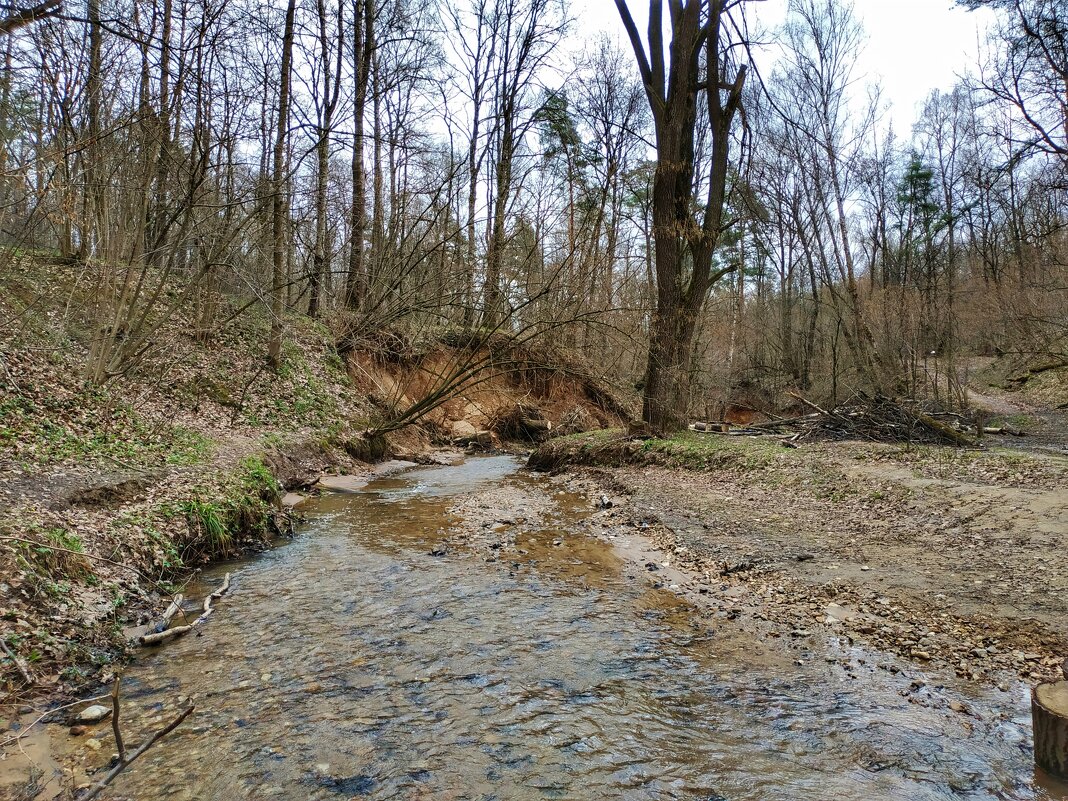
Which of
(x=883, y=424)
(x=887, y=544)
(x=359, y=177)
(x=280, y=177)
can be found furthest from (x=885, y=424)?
(x=359, y=177)

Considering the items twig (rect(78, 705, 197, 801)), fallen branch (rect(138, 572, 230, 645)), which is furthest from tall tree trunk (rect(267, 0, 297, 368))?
twig (rect(78, 705, 197, 801))

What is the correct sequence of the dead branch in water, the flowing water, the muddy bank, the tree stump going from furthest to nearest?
the muddy bank → the flowing water → the tree stump → the dead branch in water

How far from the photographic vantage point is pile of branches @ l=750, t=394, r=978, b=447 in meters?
12.5

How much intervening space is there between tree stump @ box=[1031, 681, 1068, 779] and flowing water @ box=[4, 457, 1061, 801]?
14cm

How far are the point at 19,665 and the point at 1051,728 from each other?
5.96 m

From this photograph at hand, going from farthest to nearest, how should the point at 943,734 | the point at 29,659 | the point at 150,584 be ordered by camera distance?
the point at 150,584
the point at 29,659
the point at 943,734

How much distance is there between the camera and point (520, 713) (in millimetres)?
3986

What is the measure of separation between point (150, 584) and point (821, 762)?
19.3ft

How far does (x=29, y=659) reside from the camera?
4164 mm

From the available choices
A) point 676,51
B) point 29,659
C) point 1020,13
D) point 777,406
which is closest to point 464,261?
point 676,51

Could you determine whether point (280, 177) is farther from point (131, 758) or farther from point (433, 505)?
point (131, 758)

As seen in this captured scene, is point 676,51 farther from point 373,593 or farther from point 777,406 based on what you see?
point 777,406

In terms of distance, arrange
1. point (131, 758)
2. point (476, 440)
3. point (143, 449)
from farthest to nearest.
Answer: point (476, 440) → point (143, 449) → point (131, 758)

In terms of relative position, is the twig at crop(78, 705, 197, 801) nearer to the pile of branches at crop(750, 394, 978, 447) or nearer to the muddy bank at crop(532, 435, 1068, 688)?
the muddy bank at crop(532, 435, 1068, 688)
